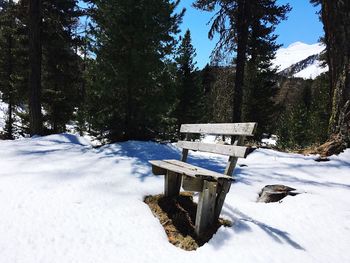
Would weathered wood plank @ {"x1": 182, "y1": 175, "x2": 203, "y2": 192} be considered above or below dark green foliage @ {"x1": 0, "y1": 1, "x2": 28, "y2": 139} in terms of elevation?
below

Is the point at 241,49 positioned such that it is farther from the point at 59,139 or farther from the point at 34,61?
the point at 34,61

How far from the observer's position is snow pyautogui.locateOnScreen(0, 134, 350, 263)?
9.81 ft

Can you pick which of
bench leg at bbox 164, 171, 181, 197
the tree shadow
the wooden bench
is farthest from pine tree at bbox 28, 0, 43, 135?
the tree shadow

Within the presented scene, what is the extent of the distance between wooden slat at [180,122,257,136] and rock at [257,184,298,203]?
1.52m

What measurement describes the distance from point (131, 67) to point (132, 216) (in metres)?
6.22

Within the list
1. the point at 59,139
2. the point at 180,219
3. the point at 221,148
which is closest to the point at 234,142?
the point at 221,148

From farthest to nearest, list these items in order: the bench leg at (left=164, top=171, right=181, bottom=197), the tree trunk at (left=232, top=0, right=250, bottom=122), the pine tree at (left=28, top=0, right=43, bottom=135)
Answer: the tree trunk at (left=232, top=0, right=250, bottom=122) → the pine tree at (left=28, top=0, right=43, bottom=135) → the bench leg at (left=164, top=171, right=181, bottom=197)

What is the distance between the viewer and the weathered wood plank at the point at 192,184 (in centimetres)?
341

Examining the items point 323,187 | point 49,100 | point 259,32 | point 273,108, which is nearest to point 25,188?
point 323,187

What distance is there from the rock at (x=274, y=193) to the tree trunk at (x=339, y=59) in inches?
139

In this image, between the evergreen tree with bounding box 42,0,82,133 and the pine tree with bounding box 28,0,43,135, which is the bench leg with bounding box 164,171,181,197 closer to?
the pine tree with bounding box 28,0,43,135

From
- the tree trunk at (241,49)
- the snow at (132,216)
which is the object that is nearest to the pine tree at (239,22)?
the tree trunk at (241,49)

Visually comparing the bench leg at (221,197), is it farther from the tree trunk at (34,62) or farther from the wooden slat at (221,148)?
the tree trunk at (34,62)

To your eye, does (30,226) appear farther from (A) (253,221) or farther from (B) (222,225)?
(A) (253,221)
